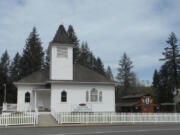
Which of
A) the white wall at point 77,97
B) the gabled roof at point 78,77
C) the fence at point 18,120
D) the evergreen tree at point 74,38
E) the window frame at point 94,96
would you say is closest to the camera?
the fence at point 18,120

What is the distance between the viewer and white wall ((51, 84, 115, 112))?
28.0m

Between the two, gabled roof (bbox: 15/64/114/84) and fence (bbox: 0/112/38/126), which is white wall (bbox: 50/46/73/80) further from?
fence (bbox: 0/112/38/126)

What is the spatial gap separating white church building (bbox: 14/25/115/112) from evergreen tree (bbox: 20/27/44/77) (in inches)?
948

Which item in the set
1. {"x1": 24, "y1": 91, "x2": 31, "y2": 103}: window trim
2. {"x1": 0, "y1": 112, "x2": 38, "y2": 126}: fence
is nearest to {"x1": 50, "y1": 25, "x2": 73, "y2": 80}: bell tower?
{"x1": 24, "y1": 91, "x2": 31, "y2": 103}: window trim

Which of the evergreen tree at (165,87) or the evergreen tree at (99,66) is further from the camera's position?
the evergreen tree at (99,66)

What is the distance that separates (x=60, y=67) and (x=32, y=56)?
94.5ft

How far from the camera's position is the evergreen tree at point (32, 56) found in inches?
2131

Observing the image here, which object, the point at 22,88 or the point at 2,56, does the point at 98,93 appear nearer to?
the point at 22,88

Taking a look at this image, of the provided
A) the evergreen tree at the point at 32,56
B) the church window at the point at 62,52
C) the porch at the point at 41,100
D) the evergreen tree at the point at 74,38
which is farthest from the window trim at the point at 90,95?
the evergreen tree at the point at 74,38

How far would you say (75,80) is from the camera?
29.2 m

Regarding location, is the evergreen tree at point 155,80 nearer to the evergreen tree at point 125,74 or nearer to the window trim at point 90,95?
the evergreen tree at point 125,74

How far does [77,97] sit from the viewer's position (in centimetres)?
2889

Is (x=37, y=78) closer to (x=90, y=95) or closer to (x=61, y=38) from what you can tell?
(x=61, y=38)

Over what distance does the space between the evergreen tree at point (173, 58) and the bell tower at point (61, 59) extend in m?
23.8
